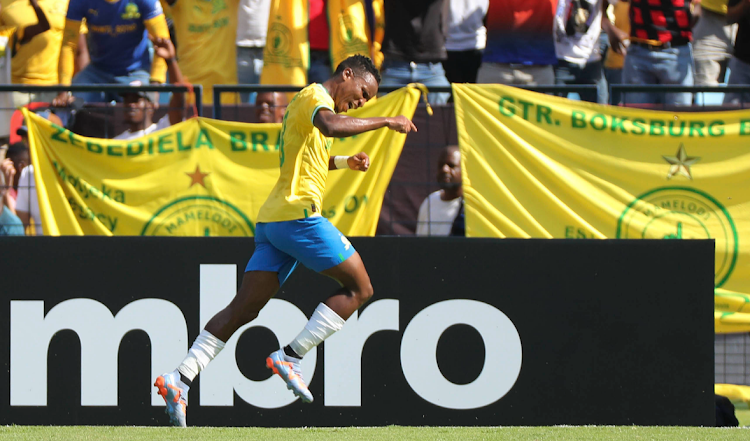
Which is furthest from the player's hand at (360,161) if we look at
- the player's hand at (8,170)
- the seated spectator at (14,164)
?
the player's hand at (8,170)

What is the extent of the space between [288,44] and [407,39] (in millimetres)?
1079

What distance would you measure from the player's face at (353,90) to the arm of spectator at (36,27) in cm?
494

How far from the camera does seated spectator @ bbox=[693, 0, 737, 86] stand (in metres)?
8.93

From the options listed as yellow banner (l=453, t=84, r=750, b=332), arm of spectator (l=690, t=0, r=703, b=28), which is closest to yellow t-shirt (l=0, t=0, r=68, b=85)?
yellow banner (l=453, t=84, r=750, b=332)

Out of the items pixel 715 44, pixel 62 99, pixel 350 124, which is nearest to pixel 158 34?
pixel 62 99

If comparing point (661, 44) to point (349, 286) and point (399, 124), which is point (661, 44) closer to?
point (399, 124)

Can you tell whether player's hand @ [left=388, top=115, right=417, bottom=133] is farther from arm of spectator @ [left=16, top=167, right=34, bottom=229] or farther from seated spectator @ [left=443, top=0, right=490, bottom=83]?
seated spectator @ [left=443, top=0, right=490, bottom=83]

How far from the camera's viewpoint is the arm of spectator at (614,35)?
916cm

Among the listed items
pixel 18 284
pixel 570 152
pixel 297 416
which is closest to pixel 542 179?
pixel 570 152

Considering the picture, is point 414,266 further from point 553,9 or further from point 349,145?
point 553,9

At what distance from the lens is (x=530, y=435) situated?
19.2ft

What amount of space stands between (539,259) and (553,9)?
3143mm

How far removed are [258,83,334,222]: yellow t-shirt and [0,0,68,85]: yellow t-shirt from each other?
15.2 ft

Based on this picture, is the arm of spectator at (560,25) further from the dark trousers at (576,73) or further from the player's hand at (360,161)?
the player's hand at (360,161)
